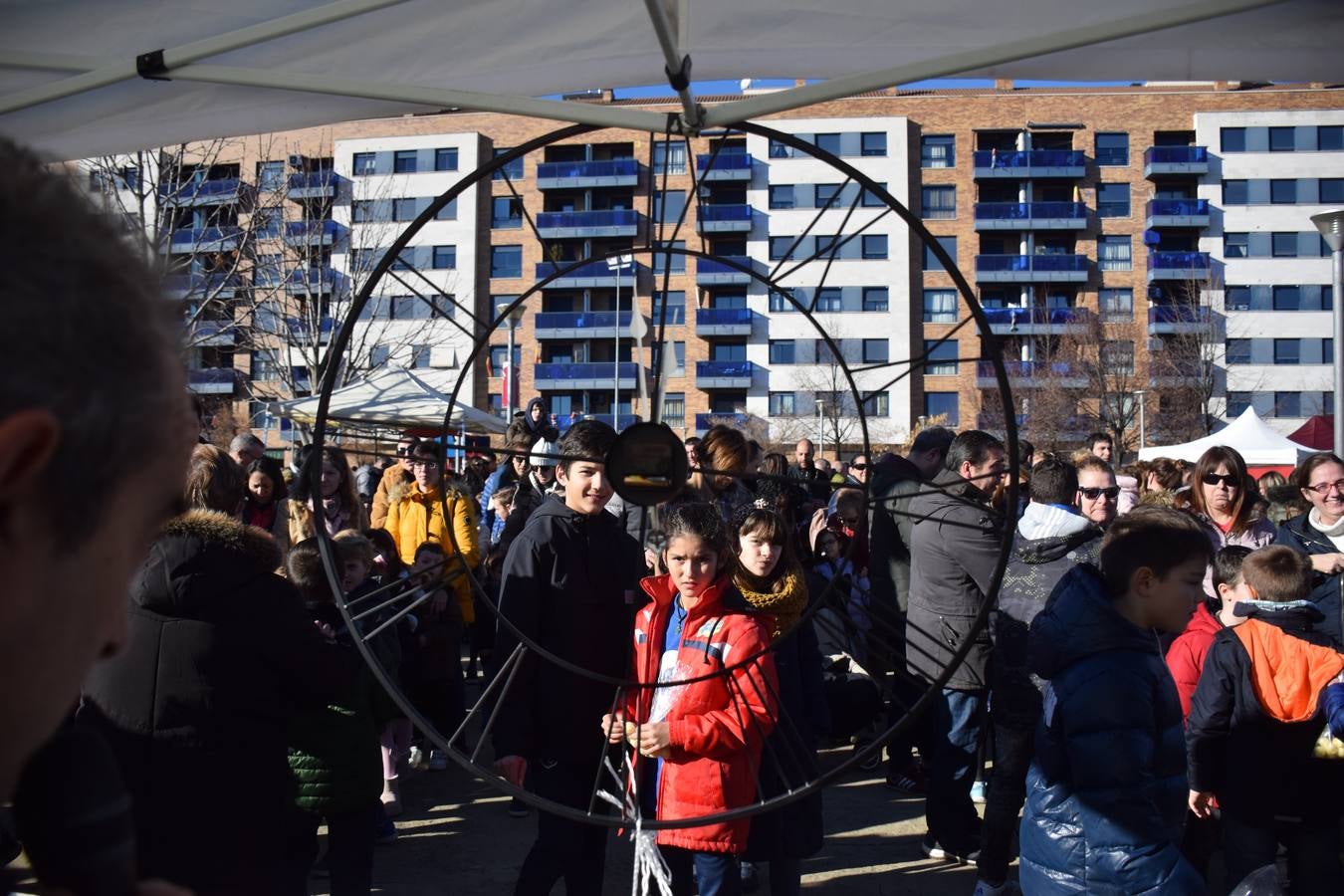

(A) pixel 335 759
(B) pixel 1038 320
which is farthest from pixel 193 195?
(B) pixel 1038 320

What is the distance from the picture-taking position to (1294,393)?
41.0 metres

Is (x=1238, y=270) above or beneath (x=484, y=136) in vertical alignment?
beneath

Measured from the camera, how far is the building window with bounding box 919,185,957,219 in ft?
131

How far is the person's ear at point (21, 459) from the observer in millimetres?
476

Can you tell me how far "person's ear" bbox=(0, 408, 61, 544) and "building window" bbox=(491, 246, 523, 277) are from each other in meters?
38.9

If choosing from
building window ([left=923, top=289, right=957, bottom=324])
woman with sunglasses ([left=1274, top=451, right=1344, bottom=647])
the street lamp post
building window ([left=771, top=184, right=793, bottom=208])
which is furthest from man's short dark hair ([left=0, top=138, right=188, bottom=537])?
building window ([left=923, top=289, right=957, bottom=324])

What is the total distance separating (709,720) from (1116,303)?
42139mm

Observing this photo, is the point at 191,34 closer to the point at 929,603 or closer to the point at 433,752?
the point at 929,603

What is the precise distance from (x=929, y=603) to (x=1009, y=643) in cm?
35

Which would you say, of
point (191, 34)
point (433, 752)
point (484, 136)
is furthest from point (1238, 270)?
point (191, 34)

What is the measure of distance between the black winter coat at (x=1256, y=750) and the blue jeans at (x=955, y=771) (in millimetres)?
988

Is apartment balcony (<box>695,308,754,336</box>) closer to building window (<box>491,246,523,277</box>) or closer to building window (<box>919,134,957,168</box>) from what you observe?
building window (<box>491,246,523,277</box>)

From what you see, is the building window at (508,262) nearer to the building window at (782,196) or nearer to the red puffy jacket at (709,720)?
the building window at (782,196)

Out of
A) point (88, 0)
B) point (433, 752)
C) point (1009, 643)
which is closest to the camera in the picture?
point (88, 0)
